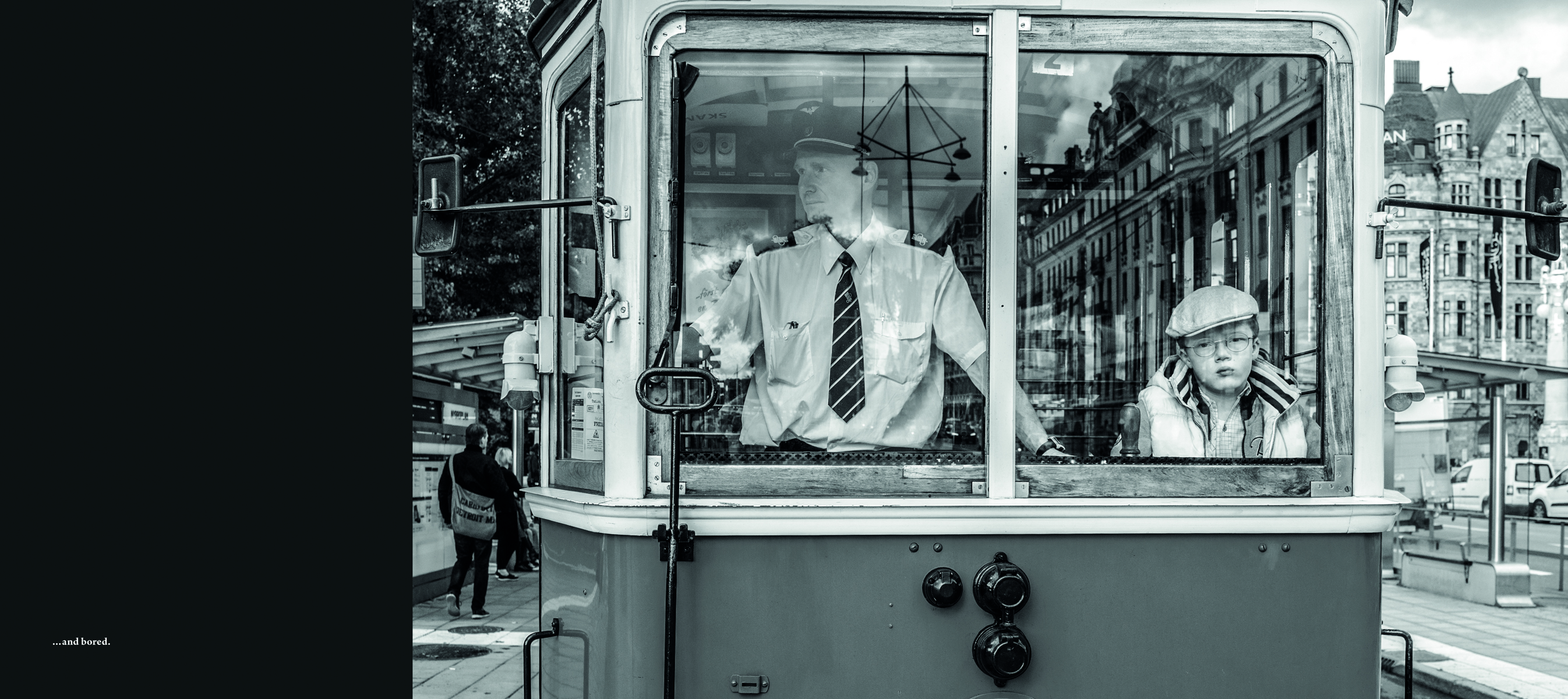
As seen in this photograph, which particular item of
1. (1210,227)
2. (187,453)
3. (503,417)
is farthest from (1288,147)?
(503,417)

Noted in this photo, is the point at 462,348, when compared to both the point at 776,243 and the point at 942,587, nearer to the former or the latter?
the point at 776,243

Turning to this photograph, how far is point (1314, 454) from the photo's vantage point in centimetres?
308

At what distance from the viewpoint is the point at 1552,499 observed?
25438 mm

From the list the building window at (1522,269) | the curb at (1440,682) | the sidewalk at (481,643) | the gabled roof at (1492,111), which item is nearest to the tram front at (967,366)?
the sidewalk at (481,643)

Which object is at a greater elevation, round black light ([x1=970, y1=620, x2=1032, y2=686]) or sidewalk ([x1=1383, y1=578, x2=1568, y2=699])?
round black light ([x1=970, y1=620, x2=1032, y2=686])

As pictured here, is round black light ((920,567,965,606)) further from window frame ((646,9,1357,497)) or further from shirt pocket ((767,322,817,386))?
shirt pocket ((767,322,817,386))

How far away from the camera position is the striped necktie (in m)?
3.18

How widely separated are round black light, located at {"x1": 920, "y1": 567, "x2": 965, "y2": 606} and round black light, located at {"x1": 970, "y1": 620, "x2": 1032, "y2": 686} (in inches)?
4.0

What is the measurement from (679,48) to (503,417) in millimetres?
18511

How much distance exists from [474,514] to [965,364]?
7.38 m

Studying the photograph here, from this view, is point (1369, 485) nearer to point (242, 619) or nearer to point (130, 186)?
point (242, 619)

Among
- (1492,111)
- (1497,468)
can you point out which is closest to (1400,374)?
(1497,468)

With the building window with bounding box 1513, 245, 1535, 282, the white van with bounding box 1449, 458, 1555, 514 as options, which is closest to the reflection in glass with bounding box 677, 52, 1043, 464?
the white van with bounding box 1449, 458, 1555, 514

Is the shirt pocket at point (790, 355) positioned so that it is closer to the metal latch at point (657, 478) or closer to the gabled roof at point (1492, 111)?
the metal latch at point (657, 478)
